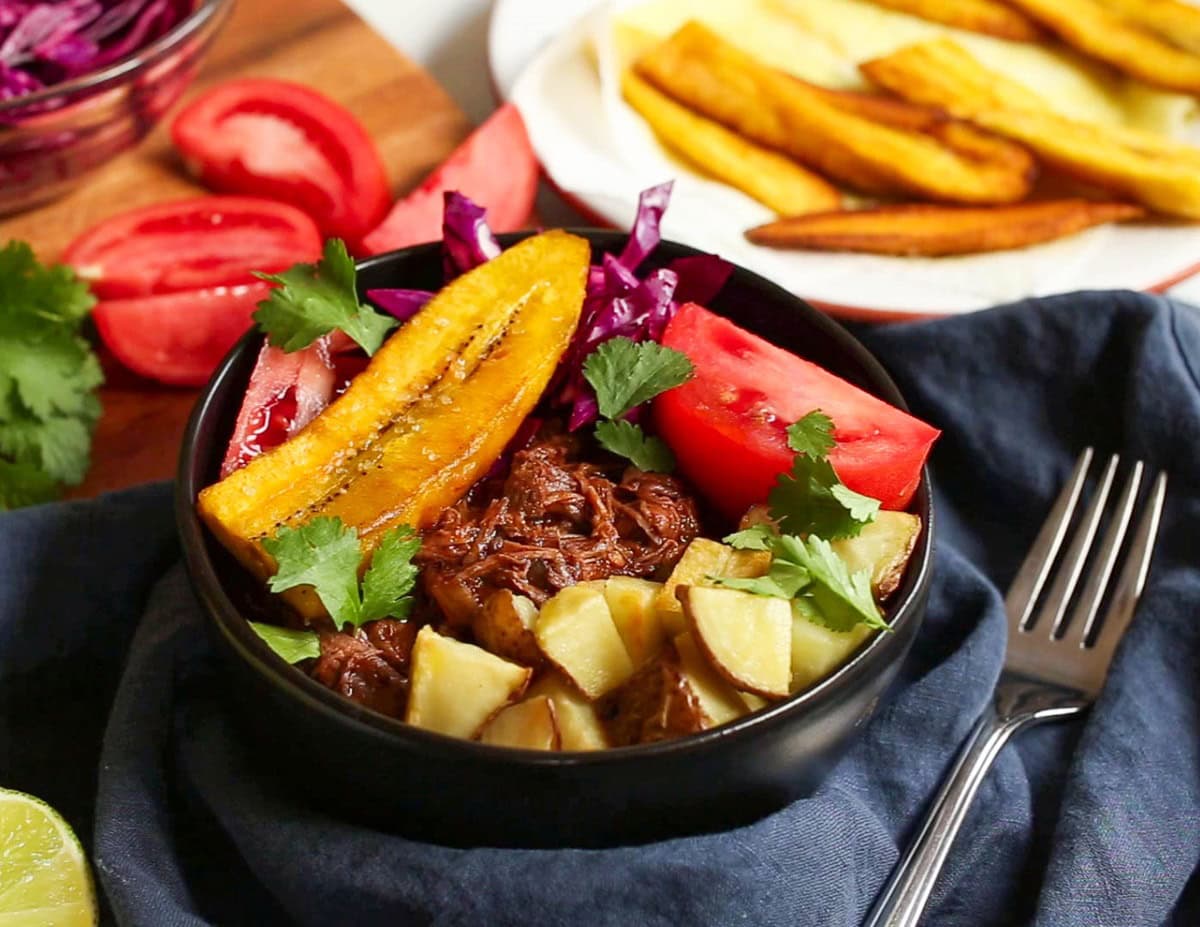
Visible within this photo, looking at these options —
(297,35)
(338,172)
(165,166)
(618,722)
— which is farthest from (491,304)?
(297,35)

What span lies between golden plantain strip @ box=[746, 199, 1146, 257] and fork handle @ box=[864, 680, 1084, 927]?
114 centimetres

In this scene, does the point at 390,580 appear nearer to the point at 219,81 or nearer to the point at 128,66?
the point at 128,66

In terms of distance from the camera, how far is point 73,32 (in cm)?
334

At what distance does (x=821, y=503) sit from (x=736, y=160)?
1.68 metres

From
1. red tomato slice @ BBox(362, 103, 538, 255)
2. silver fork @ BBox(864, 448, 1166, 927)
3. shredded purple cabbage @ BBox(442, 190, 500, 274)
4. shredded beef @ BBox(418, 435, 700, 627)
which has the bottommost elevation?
silver fork @ BBox(864, 448, 1166, 927)

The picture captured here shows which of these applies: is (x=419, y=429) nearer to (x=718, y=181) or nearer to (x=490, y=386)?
(x=490, y=386)

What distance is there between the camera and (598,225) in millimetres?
3098

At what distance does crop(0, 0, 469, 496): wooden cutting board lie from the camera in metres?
2.71

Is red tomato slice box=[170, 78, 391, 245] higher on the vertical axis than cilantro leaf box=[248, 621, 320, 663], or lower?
lower

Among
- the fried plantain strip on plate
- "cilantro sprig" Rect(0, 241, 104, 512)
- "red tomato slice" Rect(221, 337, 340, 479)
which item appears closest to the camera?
"red tomato slice" Rect(221, 337, 340, 479)

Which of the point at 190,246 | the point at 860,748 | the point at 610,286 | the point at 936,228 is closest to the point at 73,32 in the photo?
the point at 190,246

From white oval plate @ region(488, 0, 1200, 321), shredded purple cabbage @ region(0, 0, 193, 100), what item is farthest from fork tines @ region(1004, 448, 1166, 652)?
shredded purple cabbage @ region(0, 0, 193, 100)

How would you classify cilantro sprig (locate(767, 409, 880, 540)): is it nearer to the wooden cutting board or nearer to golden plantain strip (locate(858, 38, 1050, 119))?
the wooden cutting board

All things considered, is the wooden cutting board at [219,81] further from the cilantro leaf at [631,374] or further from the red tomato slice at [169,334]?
the cilantro leaf at [631,374]
